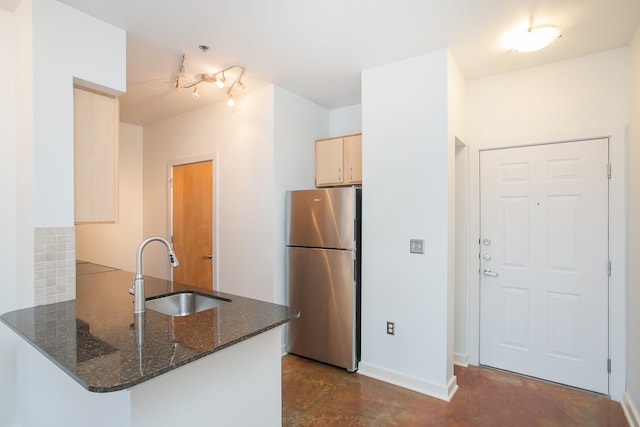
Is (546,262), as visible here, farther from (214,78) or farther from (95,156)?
(95,156)

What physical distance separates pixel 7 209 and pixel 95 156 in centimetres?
60

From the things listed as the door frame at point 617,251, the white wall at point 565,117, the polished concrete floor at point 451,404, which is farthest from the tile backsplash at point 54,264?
the door frame at point 617,251

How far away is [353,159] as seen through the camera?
3.26m

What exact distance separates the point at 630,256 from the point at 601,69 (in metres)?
1.45

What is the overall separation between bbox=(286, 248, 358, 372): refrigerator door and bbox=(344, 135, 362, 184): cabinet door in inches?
31.2

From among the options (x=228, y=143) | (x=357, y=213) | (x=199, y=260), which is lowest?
(x=199, y=260)

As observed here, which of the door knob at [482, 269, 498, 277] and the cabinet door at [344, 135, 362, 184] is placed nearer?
the door knob at [482, 269, 498, 277]

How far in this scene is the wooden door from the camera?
3812 millimetres

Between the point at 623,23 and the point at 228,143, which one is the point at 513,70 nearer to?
the point at 623,23

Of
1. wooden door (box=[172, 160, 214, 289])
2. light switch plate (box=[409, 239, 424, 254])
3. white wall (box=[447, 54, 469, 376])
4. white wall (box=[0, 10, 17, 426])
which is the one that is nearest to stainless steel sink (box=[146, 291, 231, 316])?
white wall (box=[0, 10, 17, 426])

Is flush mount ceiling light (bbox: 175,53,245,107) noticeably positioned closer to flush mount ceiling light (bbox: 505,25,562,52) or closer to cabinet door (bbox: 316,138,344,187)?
cabinet door (bbox: 316,138,344,187)

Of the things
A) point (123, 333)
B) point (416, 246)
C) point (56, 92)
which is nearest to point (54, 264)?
point (123, 333)

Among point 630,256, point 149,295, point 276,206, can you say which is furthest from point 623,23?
point 149,295

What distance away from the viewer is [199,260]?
3893mm
